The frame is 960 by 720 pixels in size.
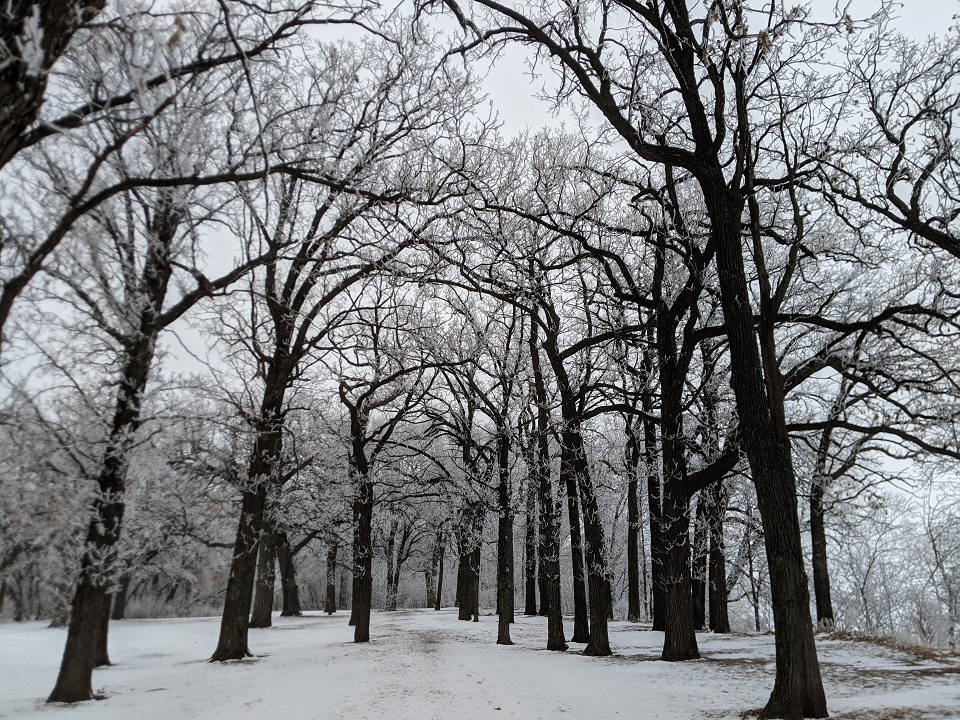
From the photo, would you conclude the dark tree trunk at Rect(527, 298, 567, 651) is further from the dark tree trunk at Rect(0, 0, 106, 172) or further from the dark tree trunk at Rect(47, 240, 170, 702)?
the dark tree trunk at Rect(0, 0, 106, 172)

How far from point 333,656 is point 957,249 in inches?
539

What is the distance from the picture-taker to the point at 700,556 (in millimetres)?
16641

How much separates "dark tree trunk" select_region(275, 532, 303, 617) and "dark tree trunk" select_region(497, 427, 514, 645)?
38.6 feet

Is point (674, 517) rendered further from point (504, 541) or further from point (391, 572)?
point (391, 572)

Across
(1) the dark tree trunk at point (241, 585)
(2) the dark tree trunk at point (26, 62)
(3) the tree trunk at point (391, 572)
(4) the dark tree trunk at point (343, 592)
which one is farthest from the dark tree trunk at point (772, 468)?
(4) the dark tree trunk at point (343, 592)

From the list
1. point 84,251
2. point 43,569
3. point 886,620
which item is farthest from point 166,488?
point 886,620

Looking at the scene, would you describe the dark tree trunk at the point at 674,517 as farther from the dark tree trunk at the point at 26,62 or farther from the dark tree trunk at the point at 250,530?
the dark tree trunk at the point at 26,62

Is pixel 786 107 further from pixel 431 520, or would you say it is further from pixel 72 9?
pixel 431 520

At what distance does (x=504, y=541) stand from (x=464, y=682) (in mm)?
6478

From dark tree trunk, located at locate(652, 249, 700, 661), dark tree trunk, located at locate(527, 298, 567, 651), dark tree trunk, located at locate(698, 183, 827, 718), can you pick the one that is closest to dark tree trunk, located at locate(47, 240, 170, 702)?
dark tree trunk, located at locate(698, 183, 827, 718)

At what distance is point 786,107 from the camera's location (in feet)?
30.5

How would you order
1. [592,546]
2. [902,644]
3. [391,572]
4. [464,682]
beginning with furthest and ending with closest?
[391,572] → [592,546] → [902,644] → [464,682]

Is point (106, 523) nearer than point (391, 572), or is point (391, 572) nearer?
point (106, 523)

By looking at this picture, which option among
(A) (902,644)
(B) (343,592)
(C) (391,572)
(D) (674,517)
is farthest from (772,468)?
(B) (343,592)
